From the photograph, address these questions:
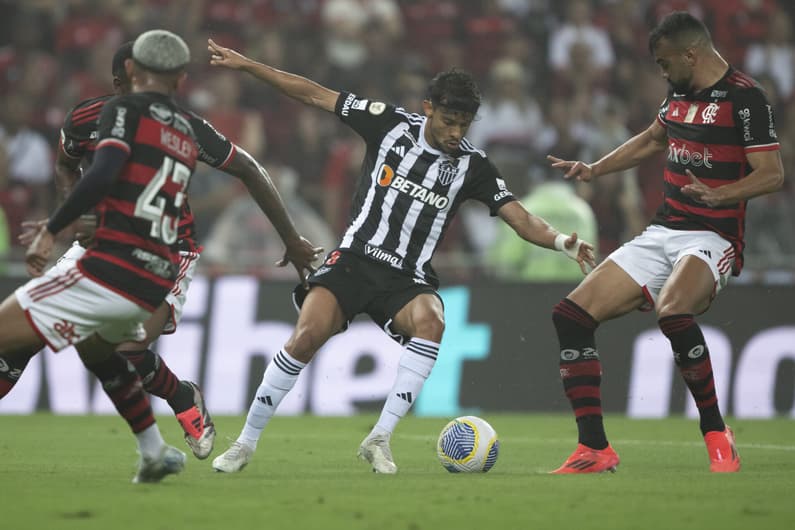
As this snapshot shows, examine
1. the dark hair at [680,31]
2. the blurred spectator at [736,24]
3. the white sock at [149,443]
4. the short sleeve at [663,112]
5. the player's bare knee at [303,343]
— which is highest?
the blurred spectator at [736,24]

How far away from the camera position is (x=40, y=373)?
12.8 m

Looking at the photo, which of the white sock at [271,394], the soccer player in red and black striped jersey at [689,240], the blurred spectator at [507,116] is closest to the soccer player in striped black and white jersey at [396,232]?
the white sock at [271,394]

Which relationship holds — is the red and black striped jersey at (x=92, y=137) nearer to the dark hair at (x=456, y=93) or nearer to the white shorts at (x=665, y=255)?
the dark hair at (x=456, y=93)

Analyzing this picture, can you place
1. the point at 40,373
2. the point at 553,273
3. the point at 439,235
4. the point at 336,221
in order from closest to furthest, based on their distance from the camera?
the point at 439,235 → the point at 40,373 → the point at 553,273 → the point at 336,221

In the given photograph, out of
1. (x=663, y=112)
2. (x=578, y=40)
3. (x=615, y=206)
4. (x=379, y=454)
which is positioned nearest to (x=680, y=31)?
(x=663, y=112)

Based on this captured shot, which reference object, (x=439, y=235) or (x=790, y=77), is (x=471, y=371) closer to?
(x=439, y=235)

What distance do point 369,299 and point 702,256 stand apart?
6.45 feet

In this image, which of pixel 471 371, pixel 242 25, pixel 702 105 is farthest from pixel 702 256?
pixel 242 25

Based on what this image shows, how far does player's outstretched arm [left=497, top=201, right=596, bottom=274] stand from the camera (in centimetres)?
747

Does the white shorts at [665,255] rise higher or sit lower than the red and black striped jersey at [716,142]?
lower

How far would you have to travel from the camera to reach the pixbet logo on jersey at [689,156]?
7.88 meters

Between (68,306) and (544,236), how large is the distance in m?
2.88

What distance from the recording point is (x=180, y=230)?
829 centimetres

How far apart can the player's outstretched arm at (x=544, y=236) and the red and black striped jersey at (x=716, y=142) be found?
2.74 feet
